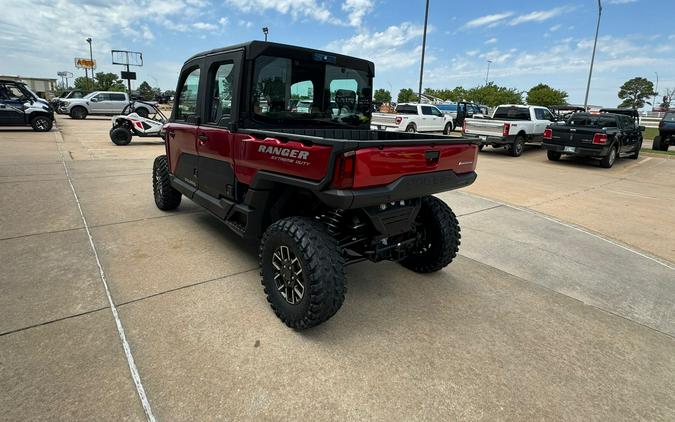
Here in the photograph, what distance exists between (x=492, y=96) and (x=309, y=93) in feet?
190

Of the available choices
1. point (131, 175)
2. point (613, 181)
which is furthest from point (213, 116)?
point (613, 181)

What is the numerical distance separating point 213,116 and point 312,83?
3.31ft

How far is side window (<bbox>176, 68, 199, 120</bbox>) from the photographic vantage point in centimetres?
408

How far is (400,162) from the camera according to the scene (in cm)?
259

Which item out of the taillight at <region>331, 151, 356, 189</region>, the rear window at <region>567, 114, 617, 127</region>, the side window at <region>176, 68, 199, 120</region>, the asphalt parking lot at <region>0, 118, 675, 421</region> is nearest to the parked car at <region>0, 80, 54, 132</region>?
the asphalt parking lot at <region>0, 118, 675, 421</region>

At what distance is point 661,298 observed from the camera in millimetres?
3666

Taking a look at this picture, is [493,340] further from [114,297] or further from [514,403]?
[114,297]

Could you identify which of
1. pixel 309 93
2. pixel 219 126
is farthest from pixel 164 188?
pixel 309 93

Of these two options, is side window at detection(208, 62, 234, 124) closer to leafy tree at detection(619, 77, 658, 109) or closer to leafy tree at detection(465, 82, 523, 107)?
leafy tree at detection(465, 82, 523, 107)

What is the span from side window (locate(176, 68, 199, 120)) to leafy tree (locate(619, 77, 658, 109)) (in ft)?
301

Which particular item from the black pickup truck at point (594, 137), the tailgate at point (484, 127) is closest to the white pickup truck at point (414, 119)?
the tailgate at point (484, 127)

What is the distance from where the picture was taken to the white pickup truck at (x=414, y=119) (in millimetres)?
18047

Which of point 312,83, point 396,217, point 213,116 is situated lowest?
point 396,217

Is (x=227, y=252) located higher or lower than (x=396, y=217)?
lower
